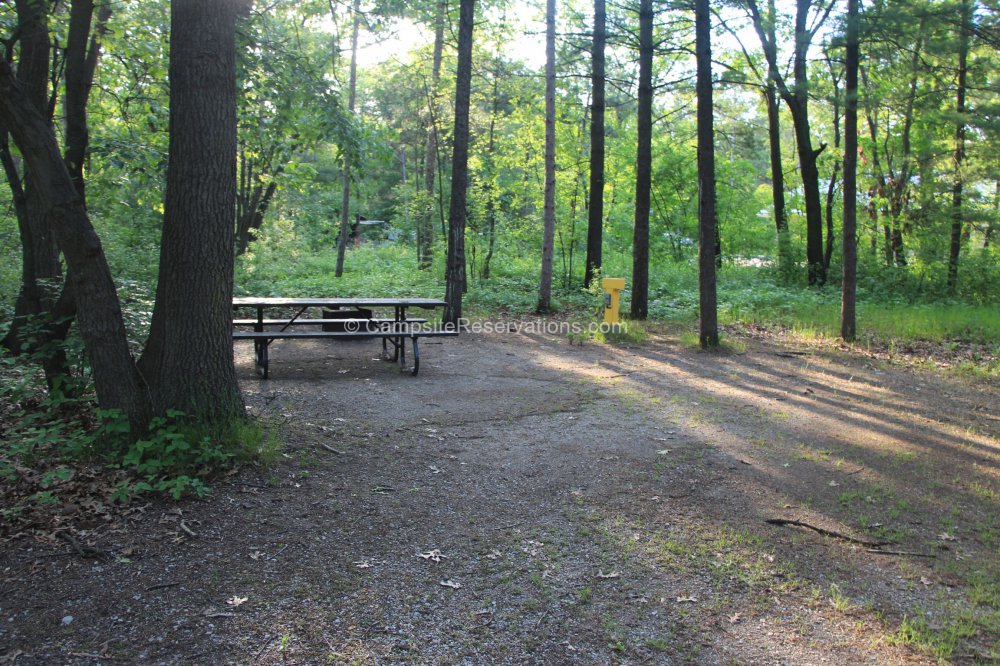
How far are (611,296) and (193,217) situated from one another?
7.74 m

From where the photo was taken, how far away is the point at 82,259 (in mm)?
4418

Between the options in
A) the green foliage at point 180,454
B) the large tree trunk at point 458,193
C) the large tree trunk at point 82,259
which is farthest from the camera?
Answer: the large tree trunk at point 458,193

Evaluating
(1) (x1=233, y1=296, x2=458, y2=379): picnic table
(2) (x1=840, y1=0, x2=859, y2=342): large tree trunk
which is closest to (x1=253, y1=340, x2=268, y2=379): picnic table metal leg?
(1) (x1=233, y1=296, x2=458, y2=379): picnic table

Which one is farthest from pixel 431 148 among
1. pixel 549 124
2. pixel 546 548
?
pixel 546 548

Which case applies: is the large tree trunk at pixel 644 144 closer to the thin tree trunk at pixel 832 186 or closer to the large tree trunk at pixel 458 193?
the large tree trunk at pixel 458 193

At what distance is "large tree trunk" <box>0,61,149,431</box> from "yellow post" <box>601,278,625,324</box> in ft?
25.7

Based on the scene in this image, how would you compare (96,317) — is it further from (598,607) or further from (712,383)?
(712,383)

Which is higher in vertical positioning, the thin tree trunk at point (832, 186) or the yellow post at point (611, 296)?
the thin tree trunk at point (832, 186)

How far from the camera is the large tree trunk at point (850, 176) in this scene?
30.3 ft

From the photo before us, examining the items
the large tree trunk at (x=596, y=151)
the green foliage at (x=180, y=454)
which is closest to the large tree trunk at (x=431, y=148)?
the large tree trunk at (x=596, y=151)

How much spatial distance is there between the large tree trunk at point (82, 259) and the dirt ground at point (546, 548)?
1029mm

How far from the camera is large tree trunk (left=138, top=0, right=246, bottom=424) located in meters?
4.56

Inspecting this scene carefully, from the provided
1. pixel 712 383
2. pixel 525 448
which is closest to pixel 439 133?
pixel 712 383

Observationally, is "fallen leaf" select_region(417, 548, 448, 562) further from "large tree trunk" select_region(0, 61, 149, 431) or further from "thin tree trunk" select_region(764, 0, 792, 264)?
"thin tree trunk" select_region(764, 0, 792, 264)
